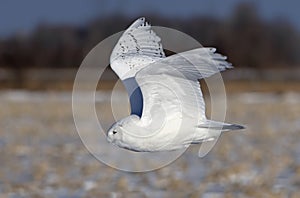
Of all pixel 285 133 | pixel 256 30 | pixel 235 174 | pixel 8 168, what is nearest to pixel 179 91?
pixel 235 174

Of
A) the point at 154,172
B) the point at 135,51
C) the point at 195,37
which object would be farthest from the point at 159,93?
the point at 195,37

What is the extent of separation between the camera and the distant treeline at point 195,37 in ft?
140

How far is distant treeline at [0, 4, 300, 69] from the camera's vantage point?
4253 cm

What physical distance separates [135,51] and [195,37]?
113ft

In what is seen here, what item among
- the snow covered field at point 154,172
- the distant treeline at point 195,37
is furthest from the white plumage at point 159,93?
the distant treeline at point 195,37

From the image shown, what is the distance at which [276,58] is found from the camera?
4603cm

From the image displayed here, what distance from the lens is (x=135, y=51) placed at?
617cm

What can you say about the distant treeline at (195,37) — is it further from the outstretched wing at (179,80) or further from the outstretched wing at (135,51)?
the outstretched wing at (179,80)

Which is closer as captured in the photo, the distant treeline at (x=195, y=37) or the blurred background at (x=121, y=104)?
the blurred background at (x=121, y=104)

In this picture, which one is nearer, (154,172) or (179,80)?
(179,80)

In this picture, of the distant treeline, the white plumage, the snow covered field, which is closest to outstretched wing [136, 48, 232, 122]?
the white plumage

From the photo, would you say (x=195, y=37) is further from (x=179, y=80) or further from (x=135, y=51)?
(x=179, y=80)

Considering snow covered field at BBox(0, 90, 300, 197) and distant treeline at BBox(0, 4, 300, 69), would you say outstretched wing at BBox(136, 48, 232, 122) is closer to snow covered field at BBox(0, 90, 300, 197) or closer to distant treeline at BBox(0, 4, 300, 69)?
snow covered field at BBox(0, 90, 300, 197)

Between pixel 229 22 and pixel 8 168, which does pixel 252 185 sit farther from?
pixel 229 22
